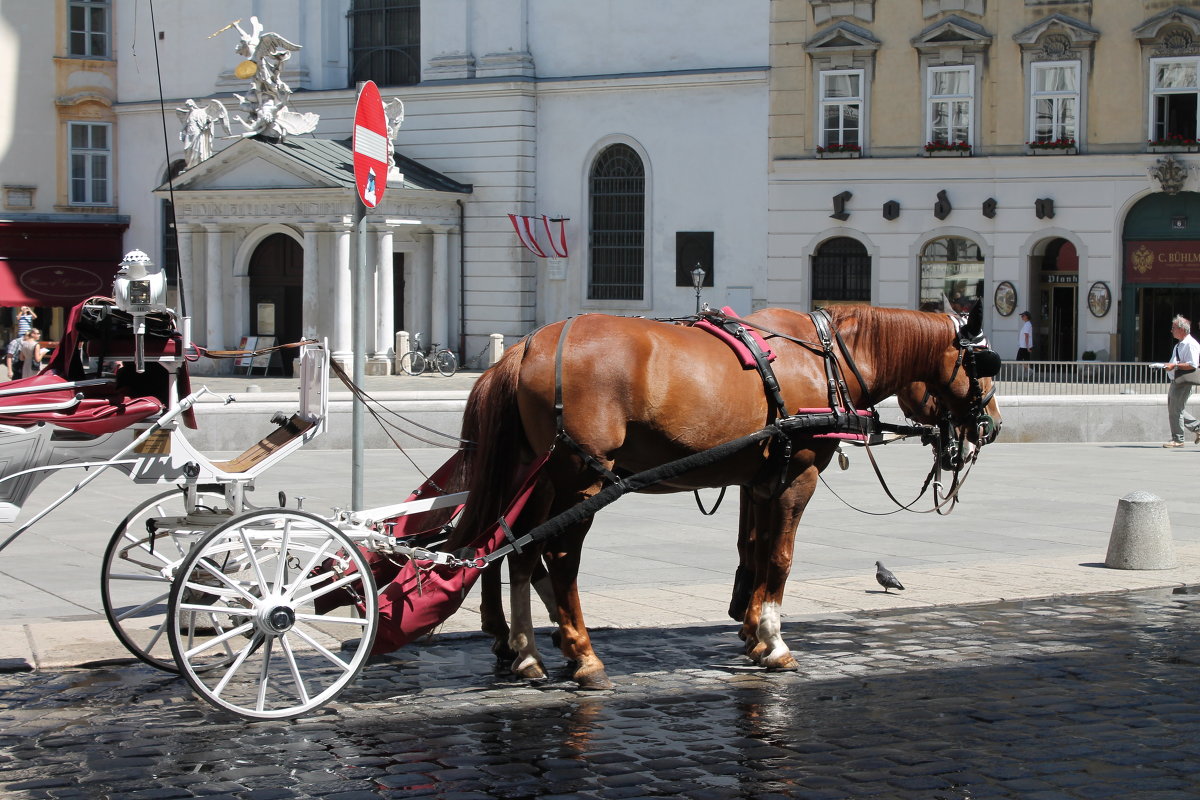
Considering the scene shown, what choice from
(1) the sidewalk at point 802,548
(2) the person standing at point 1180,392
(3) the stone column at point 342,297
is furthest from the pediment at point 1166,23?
(1) the sidewalk at point 802,548

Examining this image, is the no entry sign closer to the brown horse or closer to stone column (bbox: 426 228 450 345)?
the brown horse

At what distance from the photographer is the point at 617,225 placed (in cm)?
4122

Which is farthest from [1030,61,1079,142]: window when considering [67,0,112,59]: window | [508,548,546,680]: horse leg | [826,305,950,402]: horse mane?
[508,548,546,680]: horse leg

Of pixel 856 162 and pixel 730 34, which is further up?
pixel 730 34

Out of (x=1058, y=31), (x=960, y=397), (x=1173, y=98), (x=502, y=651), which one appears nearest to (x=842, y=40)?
(x=1058, y=31)

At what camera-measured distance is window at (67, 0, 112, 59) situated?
45812mm

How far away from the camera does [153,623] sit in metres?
8.77

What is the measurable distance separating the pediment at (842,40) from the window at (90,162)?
21.8 meters

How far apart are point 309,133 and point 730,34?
38.7 ft

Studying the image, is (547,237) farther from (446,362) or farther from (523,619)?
(523,619)

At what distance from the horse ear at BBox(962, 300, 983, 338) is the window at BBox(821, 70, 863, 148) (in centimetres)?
2962

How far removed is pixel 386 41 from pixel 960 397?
37.6m

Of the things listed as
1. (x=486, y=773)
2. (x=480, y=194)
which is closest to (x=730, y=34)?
(x=480, y=194)

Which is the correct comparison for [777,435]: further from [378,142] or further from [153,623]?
[153,623]
